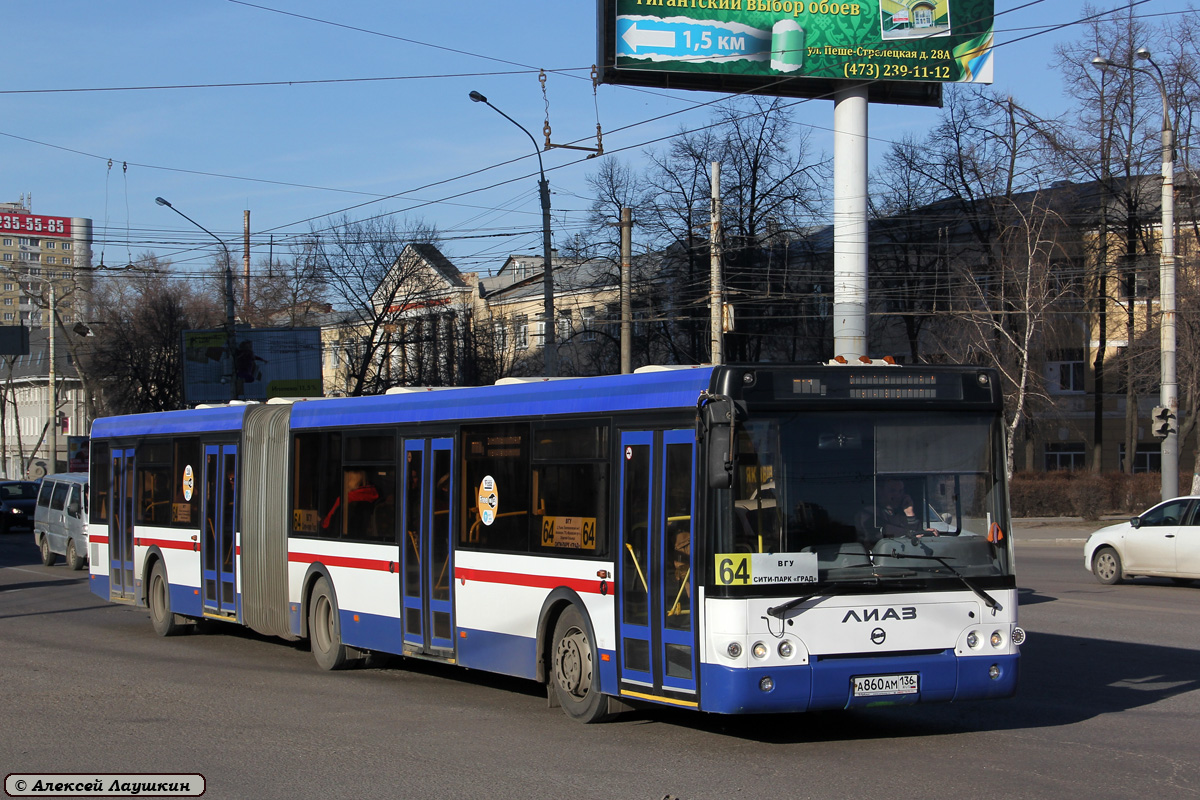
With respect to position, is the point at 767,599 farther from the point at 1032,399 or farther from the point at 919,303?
the point at 919,303

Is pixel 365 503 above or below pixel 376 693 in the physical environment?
above

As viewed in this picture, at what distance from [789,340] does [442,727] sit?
44.5m

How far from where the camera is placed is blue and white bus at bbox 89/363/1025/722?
8023mm

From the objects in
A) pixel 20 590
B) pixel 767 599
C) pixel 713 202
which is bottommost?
pixel 20 590

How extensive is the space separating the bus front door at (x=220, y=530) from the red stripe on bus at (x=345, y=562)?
1.56m

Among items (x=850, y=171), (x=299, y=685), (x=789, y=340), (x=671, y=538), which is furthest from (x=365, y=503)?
(x=789, y=340)

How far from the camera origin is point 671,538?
848 cm

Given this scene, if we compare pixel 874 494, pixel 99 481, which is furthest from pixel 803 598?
pixel 99 481

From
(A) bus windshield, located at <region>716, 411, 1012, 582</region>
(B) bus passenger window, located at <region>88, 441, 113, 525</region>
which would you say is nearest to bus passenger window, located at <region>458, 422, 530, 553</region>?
(A) bus windshield, located at <region>716, 411, 1012, 582</region>

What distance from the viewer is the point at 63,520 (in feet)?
93.2

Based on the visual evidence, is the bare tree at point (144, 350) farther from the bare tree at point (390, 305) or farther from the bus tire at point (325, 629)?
the bus tire at point (325, 629)

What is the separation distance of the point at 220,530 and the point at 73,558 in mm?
14886

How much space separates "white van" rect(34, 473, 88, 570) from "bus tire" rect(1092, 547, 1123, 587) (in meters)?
19.4

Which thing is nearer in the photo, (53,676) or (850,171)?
(53,676)
